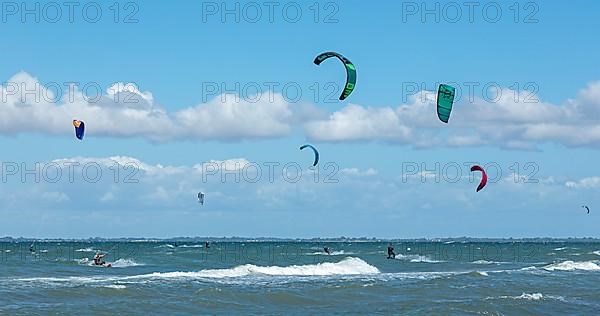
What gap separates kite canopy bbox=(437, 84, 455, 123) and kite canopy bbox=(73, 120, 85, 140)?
1092 centimetres

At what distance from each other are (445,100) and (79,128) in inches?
461

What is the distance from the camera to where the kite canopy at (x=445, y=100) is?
23.2 m

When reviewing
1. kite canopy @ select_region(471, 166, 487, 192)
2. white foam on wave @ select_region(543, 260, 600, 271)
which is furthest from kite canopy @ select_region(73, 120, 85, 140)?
white foam on wave @ select_region(543, 260, 600, 271)

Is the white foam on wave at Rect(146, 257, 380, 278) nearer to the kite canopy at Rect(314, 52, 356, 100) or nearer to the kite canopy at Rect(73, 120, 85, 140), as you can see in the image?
the kite canopy at Rect(73, 120, 85, 140)

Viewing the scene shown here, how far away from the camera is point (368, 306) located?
23.1 metres

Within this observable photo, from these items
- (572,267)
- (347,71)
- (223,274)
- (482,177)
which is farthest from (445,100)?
(572,267)

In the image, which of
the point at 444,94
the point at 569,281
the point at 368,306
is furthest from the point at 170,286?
the point at 569,281

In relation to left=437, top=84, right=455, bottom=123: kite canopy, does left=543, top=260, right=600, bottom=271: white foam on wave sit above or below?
below

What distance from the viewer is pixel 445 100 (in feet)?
76.4

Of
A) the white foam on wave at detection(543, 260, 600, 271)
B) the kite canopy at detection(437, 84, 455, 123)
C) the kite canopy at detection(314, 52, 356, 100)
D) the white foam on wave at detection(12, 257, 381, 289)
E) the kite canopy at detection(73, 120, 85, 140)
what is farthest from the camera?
the white foam on wave at detection(543, 260, 600, 271)

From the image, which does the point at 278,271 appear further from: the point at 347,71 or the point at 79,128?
the point at 347,71

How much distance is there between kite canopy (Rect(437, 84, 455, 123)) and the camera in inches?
912

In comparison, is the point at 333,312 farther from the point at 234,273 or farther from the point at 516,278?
the point at 234,273

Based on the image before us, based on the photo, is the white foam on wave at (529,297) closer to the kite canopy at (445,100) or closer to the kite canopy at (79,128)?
the kite canopy at (445,100)
